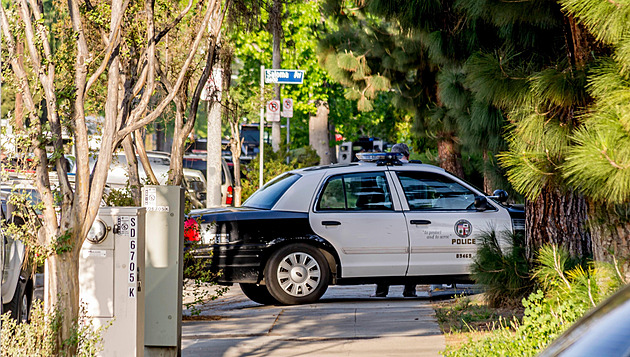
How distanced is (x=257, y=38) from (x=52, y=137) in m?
28.6

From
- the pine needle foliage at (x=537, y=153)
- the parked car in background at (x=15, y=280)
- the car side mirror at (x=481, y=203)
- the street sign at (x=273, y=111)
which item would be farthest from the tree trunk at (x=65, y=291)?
the street sign at (x=273, y=111)

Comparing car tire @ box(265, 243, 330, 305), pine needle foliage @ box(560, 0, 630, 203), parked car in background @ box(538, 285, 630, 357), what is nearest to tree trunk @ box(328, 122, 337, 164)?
car tire @ box(265, 243, 330, 305)

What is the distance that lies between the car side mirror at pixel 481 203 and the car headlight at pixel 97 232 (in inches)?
217

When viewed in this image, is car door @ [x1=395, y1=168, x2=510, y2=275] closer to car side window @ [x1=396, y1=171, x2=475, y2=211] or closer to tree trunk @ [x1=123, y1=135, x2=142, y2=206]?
car side window @ [x1=396, y1=171, x2=475, y2=211]

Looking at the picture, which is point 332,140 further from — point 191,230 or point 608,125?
point 608,125

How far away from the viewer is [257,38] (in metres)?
33.7

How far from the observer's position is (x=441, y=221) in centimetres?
1059

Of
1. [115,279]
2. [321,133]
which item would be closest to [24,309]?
[115,279]

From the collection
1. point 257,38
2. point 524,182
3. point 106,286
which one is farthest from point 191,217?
point 257,38

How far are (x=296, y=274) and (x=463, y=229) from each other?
2.04 m

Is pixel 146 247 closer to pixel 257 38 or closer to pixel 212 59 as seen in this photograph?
pixel 212 59

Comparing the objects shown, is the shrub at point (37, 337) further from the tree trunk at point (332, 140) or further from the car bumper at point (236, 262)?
the tree trunk at point (332, 140)

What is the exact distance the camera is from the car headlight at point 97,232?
236 inches

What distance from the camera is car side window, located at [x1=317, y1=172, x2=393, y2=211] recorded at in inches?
420
